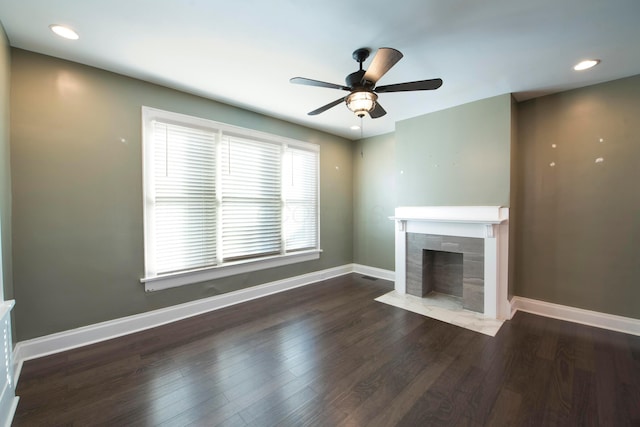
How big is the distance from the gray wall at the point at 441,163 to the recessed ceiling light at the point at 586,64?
1.97 ft

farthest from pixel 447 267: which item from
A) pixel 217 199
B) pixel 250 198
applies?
pixel 217 199

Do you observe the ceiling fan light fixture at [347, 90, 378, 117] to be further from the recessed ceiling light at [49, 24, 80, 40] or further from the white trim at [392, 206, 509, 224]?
the recessed ceiling light at [49, 24, 80, 40]

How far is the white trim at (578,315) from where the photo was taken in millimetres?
2688

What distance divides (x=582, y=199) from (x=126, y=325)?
5.28 meters

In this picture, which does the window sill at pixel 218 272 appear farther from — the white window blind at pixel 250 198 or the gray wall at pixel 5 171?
the gray wall at pixel 5 171

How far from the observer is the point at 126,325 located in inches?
105

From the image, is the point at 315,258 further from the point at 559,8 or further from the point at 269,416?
the point at 559,8

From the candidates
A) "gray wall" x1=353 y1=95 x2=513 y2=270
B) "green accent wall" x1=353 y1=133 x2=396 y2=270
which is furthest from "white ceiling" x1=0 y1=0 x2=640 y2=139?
"green accent wall" x1=353 y1=133 x2=396 y2=270

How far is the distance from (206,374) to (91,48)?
2963 millimetres

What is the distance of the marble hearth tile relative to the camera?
112 inches

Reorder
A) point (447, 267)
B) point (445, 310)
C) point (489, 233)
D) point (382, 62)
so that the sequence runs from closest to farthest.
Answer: point (382, 62), point (489, 233), point (445, 310), point (447, 267)

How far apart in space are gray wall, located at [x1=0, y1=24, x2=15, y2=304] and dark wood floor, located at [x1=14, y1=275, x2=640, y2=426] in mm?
847

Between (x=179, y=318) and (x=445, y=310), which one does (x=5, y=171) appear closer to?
(x=179, y=318)

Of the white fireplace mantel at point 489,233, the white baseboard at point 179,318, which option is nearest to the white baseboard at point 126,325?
the white baseboard at point 179,318
